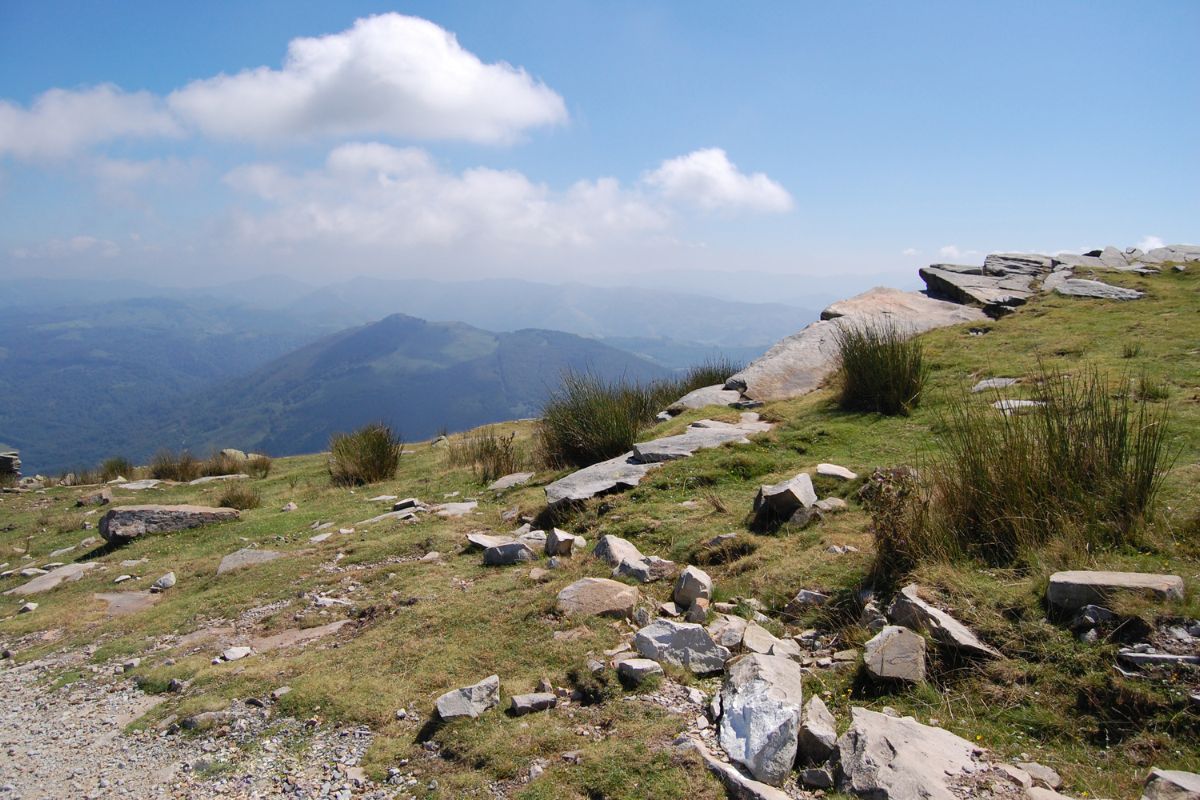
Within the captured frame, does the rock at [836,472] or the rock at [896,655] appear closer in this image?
the rock at [896,655]

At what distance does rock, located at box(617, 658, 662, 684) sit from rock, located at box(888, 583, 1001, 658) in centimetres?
146

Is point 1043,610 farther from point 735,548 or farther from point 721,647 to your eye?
point 735,548

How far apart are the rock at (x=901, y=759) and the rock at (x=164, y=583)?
7257mm

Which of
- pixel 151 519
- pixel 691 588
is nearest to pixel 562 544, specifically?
pixel 691 588

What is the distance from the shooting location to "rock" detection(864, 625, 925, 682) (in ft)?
11.3

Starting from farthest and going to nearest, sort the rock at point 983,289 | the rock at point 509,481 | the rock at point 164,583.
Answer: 1. the rock at point 983,289
2. the rock at point 509,481
3. the rock at point 164,583

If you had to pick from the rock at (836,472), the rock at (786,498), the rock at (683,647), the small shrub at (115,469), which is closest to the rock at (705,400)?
the rock at (836,472)

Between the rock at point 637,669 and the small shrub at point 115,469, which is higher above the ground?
the rock at point 637,669

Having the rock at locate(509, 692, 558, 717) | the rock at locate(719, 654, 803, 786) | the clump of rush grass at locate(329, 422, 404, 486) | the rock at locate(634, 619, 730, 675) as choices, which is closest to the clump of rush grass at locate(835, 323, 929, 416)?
the rock at locate(634, 619, 730, 675)

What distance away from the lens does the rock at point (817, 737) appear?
305 cm

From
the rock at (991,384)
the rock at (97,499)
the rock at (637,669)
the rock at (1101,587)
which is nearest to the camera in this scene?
the rock at (1101,587)

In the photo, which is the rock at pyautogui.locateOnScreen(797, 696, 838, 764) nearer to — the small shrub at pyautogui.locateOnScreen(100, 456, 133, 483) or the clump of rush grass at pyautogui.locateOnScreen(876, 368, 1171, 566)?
the clump of rush grass at pyautogui.locateOnScreen(876, 368, 1171, 566)

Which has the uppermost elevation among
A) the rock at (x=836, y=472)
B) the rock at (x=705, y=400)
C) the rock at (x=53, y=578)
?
the rock at (x=836, y=472)

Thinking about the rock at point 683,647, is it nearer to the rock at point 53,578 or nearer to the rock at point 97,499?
the rock at point 53,578
